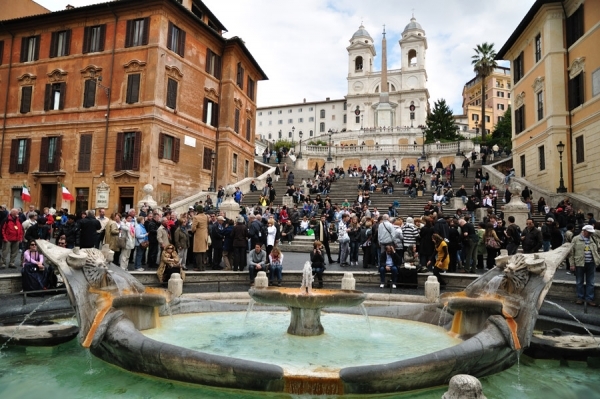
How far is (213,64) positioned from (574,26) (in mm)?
22709

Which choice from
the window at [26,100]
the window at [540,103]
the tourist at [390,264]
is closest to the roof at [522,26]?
the window at [540,103]

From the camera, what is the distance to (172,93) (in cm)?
2833

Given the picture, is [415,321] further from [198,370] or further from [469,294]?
[198,370]

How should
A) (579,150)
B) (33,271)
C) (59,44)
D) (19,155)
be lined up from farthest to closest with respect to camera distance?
(59,44) → (19,155) → (579,150) → (33,271)

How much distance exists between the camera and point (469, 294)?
721 centimetres

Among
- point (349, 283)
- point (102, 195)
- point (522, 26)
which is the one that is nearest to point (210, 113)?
point (102, 195)

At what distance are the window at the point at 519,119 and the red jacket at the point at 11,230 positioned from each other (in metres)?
29.2

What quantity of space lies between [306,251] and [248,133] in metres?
19.8

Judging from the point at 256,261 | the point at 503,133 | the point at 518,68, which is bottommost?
the point at 256,261

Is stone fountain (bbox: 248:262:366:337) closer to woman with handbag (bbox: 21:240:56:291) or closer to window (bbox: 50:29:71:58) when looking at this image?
woman with handbag (bbox: 21:240:56:291)

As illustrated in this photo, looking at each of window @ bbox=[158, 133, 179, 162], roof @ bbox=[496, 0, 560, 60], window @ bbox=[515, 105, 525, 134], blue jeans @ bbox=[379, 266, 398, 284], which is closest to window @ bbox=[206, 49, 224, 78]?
window @ bbox=[158, 133, 179, 162]

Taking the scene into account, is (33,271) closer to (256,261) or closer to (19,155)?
(256,261)

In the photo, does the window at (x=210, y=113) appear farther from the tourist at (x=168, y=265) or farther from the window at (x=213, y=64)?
the tourist at (x=168, y=265)

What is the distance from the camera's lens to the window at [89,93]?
28.2m
